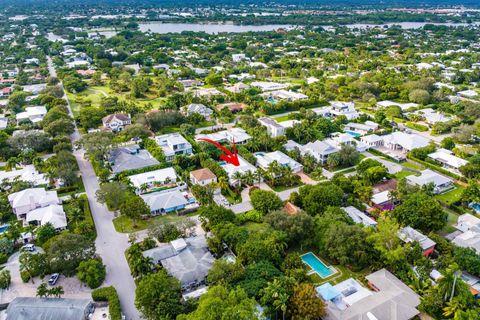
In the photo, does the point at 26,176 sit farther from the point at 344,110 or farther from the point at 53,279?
the point at 344,110

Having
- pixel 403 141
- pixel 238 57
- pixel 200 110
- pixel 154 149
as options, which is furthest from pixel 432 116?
pixel 238 57

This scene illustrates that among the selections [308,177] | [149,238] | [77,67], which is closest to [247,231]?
[149,238]

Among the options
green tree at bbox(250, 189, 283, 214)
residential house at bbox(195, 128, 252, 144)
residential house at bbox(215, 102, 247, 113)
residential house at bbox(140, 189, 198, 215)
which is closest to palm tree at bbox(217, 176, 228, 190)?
residential house at bbox(140, 189, 198, 215)

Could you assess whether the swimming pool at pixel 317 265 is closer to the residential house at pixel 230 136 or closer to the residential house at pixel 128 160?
the residential house at pixel 128 160

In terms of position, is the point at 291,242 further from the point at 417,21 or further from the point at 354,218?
the point at 417,21

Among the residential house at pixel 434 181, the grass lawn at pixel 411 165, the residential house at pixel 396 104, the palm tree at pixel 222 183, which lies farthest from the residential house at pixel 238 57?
the residential house at pixel 434 181

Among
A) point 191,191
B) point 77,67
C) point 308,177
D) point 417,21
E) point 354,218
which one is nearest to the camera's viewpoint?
point 354,218
